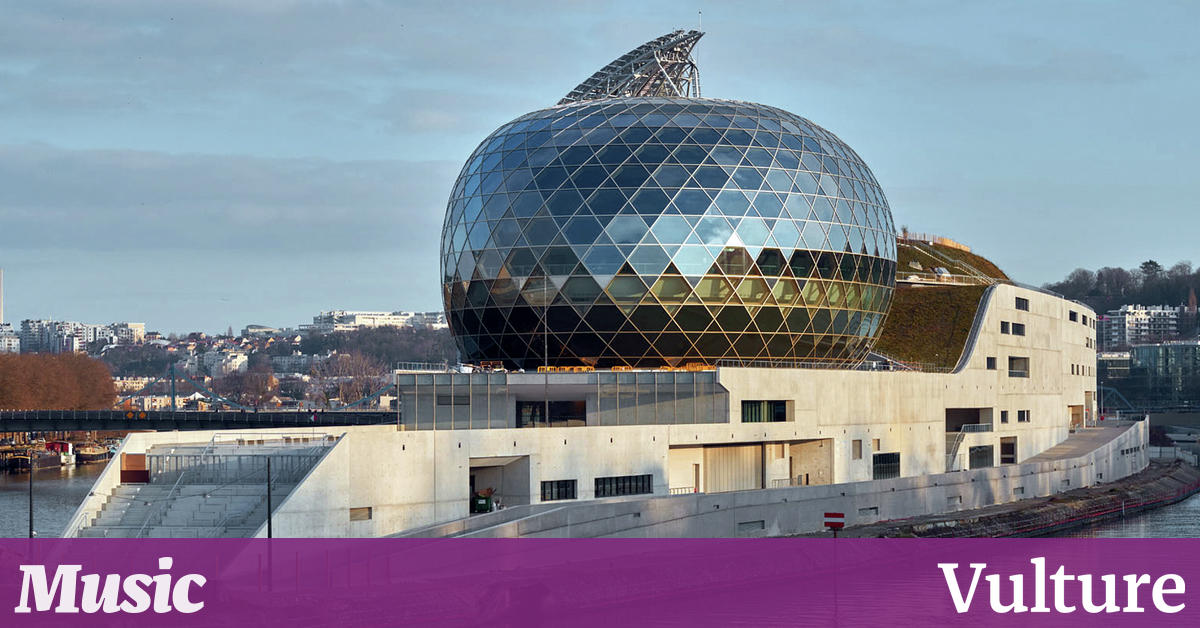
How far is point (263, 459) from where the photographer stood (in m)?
46.7

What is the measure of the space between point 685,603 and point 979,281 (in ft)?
185

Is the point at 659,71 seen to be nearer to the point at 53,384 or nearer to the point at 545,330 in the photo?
the point at 545,330

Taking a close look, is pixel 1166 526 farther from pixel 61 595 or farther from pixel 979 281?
pixel 61 595

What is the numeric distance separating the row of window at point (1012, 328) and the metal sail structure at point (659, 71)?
2283 cm

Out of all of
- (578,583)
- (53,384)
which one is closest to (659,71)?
(578,583)

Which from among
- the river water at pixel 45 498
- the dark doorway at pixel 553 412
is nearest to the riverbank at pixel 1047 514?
the dark doorway at pixel 553 412

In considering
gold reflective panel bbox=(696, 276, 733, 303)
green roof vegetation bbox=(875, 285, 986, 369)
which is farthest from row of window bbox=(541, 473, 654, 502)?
green roof vegetation bbox=(875, 285, 986, 369)

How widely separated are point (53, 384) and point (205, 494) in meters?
130

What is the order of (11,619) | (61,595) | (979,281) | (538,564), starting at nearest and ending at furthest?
(11,619) < (61,595) < (538,564) < (979,281)

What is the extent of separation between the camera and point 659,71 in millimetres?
84938

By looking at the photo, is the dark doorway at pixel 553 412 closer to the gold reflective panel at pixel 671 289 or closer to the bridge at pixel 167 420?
the gold reflective panel at pixel 671 289

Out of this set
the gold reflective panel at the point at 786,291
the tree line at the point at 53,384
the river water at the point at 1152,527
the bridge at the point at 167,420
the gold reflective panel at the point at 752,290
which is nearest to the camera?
the gold reflective panel at the point at 752,290

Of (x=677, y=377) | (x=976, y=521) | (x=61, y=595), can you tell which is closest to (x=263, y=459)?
(x=61, y=595)

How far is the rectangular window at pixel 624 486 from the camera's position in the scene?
2151 inches
